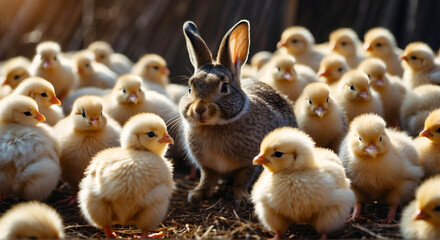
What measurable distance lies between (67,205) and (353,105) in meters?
3.18

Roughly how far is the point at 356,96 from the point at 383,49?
1.81 meters

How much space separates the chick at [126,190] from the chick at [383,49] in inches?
162

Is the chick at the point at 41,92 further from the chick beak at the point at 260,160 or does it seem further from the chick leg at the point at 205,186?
the chick beak at the point at 260,160

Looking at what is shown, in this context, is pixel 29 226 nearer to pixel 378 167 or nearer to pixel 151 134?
pixel 151 134

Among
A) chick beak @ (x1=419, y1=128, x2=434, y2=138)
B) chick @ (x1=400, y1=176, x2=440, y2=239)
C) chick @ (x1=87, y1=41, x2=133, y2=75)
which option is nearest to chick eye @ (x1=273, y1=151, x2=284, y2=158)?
chick @ (x1=400, y1=176, x2=440, y2=239)

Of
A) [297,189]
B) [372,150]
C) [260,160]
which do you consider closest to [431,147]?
[372,150]

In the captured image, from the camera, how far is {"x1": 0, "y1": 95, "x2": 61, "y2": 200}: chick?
459 centimetres

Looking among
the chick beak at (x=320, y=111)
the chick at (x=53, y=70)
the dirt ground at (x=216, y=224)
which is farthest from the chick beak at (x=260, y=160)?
the chick at (x=53, y=70)

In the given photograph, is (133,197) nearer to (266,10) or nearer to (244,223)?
(244,223)

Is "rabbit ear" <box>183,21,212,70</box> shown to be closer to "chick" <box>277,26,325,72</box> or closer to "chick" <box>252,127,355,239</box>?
"chick" <box>252,127,355,239</box>

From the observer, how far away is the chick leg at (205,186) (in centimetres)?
517

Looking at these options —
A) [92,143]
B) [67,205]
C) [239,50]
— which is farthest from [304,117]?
[67,205]

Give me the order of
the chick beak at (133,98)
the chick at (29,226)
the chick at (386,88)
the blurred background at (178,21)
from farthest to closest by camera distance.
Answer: the blurred background at (178,21) → the chick at (386,88) → the chick beak at (133,98) → the chick at (29,226)

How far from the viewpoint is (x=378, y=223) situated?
4359 mm
